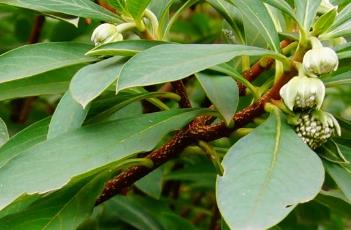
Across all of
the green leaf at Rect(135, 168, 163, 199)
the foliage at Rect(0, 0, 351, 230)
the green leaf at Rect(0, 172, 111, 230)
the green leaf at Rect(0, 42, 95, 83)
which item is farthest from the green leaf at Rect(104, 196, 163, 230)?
the green leaf at Rect(0, 42, 95, 83)

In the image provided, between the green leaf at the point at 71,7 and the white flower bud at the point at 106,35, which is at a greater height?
the green leaf at the point at 71,7

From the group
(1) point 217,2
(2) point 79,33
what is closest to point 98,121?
(1) point 217,2

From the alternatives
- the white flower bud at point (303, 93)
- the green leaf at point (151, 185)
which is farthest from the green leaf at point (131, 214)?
the white flower bud at point (303, 93)

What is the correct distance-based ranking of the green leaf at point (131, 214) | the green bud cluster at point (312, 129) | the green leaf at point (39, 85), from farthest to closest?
the green leaf at point (131, 214) < the green leaf at point (39, 85) < the green bud cluster at point (312, 129)

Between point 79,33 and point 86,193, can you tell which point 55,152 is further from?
point 79,33

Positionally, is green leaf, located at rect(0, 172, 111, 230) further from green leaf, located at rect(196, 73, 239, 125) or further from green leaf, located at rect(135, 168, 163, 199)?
green leaf, located at rect(135, 168, 163, 199)

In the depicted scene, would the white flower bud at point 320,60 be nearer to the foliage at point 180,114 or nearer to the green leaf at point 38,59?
the foliage at point 180,114
